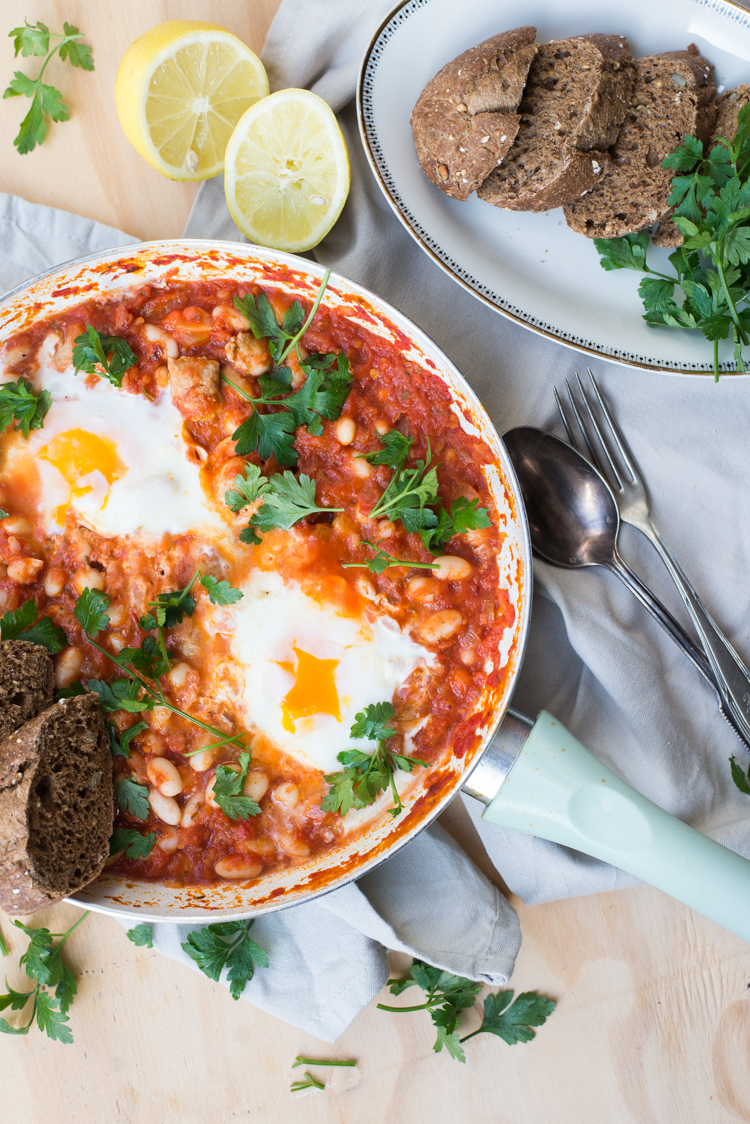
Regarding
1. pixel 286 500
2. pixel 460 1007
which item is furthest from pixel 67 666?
pixel 460 1007

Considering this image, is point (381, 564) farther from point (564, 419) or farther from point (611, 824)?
point (611, 824)

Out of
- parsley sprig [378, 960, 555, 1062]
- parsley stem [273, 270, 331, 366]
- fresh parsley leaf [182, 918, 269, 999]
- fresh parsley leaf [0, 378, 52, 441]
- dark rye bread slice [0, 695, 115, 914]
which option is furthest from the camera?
parsley sprig [378, 960, 555, 1062]

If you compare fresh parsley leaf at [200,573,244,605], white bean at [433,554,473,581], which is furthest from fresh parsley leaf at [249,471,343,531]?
white bean at [433,554,473,581]

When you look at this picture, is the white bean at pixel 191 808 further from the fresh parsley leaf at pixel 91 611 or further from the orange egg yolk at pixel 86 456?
the orange egg yolk at pixel 86 456

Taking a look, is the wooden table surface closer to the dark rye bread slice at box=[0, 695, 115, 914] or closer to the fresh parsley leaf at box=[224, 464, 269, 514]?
the dark rye bread slice at box=[0, 695, 115, 914]

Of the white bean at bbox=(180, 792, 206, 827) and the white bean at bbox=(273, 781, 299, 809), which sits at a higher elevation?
the white bean at bbox=(273, 781, 299, 809)

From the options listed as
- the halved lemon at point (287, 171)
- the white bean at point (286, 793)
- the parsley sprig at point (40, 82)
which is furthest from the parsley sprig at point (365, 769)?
the parsley sprig at point (40, 82)
